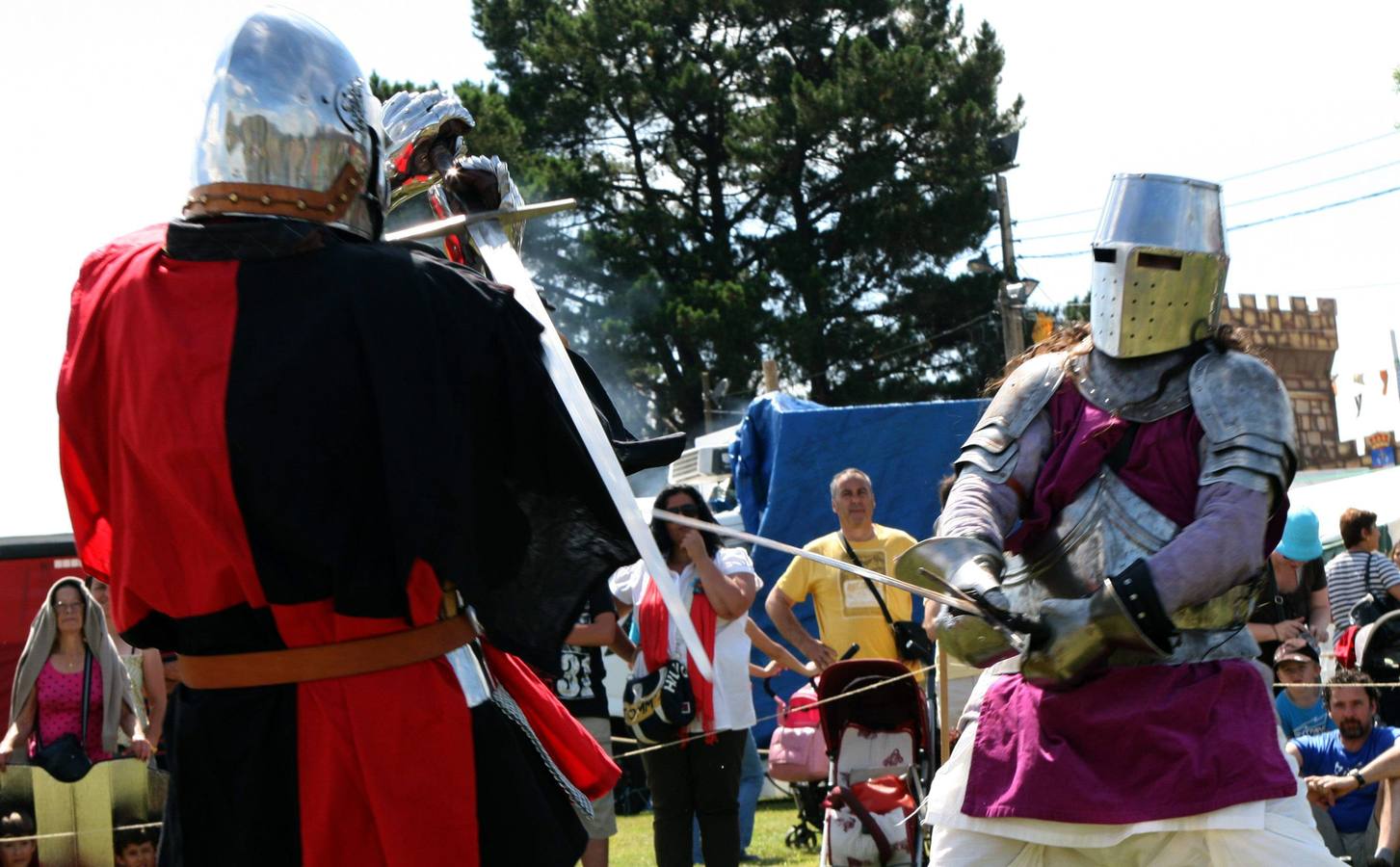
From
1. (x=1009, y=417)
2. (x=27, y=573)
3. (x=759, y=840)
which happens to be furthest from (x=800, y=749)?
(x=27, y=573)

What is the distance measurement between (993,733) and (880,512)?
702 cm

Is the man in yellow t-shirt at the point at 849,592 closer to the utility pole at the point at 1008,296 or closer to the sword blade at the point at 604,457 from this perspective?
the sword blade at the point at 604,457

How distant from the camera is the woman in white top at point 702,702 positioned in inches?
247

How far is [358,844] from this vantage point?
→ 2375mm

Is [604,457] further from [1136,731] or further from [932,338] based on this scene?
[932,338]

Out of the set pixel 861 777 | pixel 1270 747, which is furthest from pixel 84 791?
pixel 1270 747

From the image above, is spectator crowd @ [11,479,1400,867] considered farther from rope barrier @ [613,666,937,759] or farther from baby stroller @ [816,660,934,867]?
baby stroller @ [816,660,934,867]

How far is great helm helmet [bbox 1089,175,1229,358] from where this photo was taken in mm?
3633

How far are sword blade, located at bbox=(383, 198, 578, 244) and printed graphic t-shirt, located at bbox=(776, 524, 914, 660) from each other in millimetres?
4474

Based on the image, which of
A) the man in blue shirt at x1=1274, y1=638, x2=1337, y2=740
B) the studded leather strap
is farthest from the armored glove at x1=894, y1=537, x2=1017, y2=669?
the man in blue shirt at x1=1274, y1=638, x2=1337, y2=740

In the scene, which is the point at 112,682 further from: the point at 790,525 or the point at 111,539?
the point at 111,539

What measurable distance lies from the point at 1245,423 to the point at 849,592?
13.3 ft

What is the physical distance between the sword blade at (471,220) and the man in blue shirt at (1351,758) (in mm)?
4495

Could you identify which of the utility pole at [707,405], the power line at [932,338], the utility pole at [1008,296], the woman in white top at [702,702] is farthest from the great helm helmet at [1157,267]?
the power line at [932,338]
